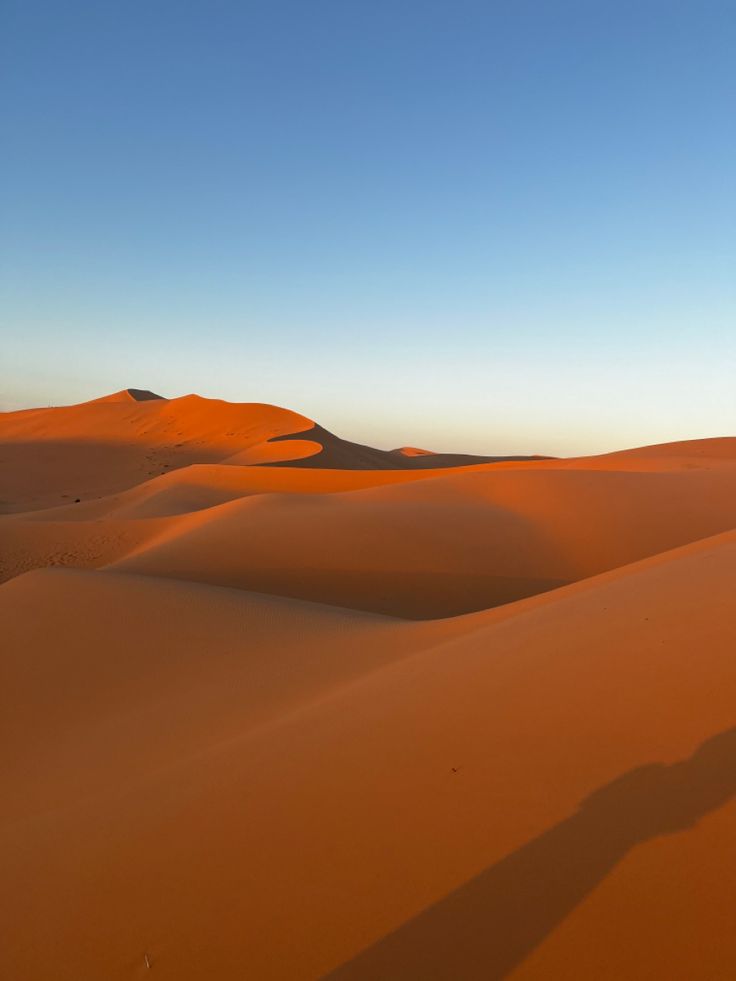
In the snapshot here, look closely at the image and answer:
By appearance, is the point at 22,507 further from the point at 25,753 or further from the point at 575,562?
the point at 25,753

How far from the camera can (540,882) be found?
202cm

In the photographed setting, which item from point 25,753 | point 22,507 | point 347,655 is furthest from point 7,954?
point 22,507

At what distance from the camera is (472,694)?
3.47 metres

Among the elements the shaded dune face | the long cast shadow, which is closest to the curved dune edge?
the long cast shadow

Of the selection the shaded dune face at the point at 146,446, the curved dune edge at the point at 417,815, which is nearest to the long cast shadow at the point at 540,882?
the curved dune edge at the point at 417,815

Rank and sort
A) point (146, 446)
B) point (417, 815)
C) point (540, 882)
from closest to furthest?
point (540, 882) < point (417, 815) < point (146, 446)

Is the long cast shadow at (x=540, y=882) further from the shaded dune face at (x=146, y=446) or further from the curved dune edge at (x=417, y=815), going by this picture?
the shaded dune face at (x=146, y=446)

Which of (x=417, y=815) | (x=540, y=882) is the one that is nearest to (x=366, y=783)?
(x=417, y=815)

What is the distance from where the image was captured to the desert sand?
1939 millimetres

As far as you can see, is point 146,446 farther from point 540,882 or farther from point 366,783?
point 540,882

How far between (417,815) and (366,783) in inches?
13.6

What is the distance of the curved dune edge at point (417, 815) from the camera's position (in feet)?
6.27

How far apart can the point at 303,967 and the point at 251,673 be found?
3.45 m

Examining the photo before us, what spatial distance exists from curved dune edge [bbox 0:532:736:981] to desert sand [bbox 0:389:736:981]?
0.01m
